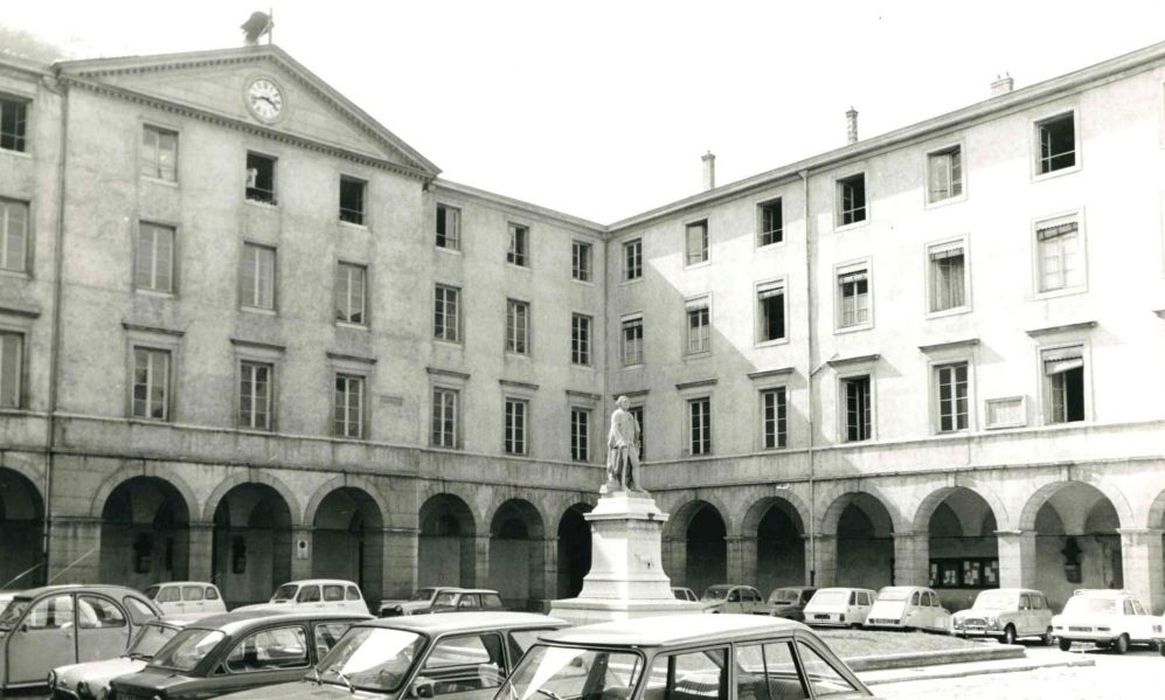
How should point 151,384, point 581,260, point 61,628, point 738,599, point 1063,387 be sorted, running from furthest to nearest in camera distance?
point 581,260
point 738,599
point 1063,387
point 151,384
point 61,628

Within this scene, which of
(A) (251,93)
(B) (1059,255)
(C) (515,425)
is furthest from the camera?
(C) (515,425)

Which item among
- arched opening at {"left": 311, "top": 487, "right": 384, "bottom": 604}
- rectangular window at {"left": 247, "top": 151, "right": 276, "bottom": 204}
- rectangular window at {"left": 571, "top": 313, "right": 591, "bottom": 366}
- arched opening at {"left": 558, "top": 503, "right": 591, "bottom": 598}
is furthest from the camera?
arched opening at {"left": 558, "top": 503, "right": 591, "bottom": 598}

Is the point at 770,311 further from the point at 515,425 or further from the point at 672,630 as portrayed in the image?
the point at 672,630

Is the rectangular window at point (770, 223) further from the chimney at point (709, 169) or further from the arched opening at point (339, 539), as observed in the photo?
the arched opening at point (339, 539)

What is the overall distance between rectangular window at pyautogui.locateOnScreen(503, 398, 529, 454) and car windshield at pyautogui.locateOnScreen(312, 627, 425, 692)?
2737cm

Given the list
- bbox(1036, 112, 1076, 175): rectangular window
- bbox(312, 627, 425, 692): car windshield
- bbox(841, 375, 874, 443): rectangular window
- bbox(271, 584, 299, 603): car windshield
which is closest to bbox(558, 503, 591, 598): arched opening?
bbox(841, 375, 874, 443): rectangular window

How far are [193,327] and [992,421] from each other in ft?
63.2

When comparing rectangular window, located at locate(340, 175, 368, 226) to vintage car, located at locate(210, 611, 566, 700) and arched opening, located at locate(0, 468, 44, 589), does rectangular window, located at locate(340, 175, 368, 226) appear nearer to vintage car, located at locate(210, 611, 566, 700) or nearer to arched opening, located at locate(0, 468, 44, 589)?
arched opening, located at locate(0, 468, 44, 589)

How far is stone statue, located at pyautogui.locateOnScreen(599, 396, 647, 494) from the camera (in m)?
23.3

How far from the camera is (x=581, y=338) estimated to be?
130ft

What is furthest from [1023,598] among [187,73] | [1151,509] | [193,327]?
[187,73]

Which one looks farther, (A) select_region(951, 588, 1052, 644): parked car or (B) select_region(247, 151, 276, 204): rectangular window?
(B) select_region(247, 151, 276, 204): rectangular window

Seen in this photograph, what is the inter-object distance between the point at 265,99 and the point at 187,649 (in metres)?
23.1

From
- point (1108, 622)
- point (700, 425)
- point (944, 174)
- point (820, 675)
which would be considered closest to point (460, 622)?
point (820, 675)
